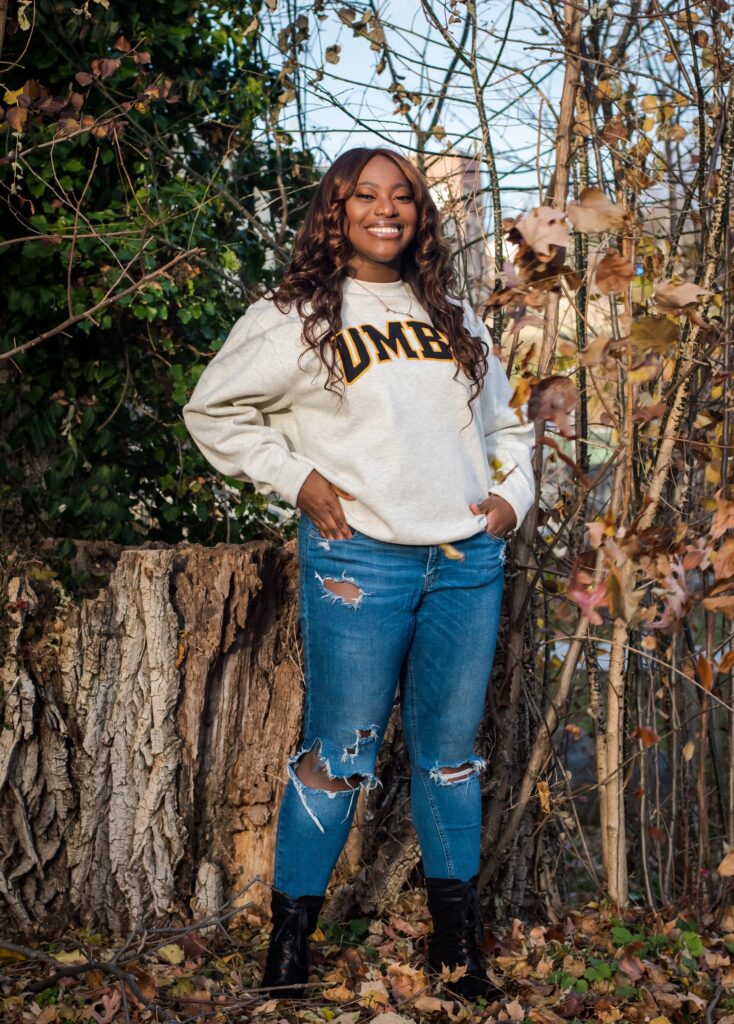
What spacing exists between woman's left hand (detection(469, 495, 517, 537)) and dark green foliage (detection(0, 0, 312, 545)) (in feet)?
5.33

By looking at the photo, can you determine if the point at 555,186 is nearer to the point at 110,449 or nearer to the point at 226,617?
the point at 226,617

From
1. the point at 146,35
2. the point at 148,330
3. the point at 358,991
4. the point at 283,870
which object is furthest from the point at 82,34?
the point at 358,991

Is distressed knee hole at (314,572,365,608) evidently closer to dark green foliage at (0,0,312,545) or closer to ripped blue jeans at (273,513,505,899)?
ripped blue jeans at (273,513,505,899)

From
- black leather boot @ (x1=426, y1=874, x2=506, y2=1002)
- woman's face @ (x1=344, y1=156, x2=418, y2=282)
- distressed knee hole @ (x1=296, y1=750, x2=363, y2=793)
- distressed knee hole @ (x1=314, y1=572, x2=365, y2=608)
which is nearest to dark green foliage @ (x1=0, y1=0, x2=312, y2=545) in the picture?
woman's face @ (x1=344, y1=156, x2=418, y2=282)

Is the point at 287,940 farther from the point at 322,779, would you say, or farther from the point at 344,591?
the point at 344,591

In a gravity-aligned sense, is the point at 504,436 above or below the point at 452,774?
above

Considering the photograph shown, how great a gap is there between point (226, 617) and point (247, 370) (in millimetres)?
781

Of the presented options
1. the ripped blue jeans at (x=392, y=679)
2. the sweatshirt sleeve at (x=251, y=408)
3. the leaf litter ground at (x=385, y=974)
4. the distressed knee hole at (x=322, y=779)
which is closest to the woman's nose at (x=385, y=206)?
the sweatshirt sleeve at (x=251, y=408)

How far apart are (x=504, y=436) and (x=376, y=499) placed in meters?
0.53

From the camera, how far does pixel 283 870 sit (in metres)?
2.71

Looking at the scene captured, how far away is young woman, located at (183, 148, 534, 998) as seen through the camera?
257 cm

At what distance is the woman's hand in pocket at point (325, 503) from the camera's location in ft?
8.39

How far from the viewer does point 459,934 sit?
9.11 ft

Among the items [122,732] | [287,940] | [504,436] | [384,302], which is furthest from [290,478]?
[287,940]
